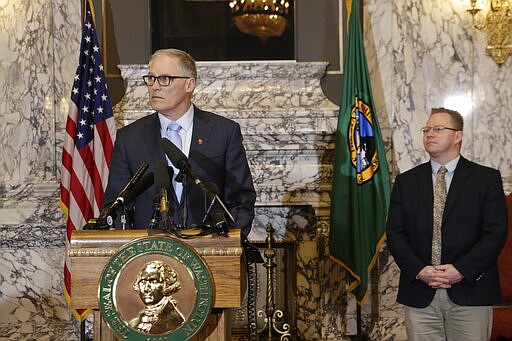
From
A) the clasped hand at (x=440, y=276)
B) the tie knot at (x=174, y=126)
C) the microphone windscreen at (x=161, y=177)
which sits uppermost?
the tie knot at (x=174, y=126)

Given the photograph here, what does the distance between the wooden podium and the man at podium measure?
1.57 feet

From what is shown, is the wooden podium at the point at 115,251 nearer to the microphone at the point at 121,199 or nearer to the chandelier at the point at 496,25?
the microphone at the point at 121,199

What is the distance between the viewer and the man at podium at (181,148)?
3.33 metres

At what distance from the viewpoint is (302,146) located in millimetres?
6109

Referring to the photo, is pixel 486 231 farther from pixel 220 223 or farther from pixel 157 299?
pixel 157 299

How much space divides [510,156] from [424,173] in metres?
2.19

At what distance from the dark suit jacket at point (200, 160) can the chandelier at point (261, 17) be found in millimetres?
3059

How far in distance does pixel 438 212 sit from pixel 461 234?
0.17 m

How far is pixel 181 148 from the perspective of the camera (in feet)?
11.4

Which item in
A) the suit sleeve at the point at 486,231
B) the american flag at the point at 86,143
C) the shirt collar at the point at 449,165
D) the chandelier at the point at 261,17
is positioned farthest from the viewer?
the chandelier at the point at 261,17

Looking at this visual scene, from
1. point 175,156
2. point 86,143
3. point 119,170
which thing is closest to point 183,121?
point 119,170

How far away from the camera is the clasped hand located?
3992mm

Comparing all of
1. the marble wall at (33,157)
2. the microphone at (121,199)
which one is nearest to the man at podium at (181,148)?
the microphone at (121,199)

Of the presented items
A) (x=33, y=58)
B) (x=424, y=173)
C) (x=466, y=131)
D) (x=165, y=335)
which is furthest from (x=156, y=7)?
(x=165, y=335)
